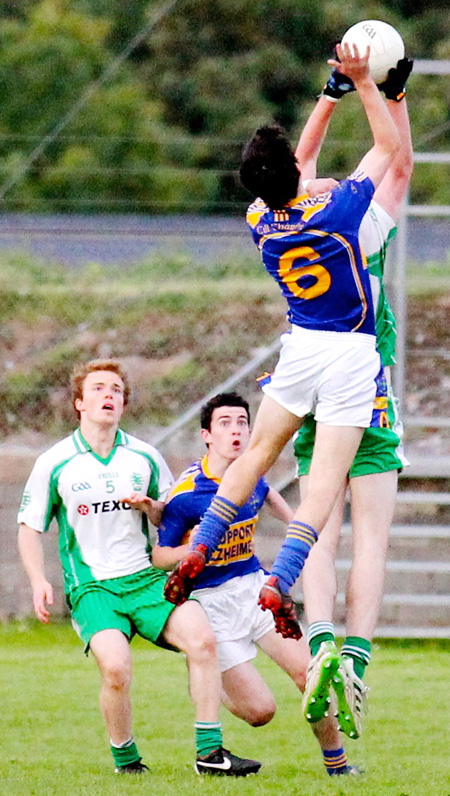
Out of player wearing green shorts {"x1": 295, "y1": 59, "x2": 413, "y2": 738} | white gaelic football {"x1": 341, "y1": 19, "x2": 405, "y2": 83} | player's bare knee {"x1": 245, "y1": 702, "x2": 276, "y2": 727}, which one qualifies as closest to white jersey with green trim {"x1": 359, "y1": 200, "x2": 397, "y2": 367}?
player wearing green shorts {"x1": 295, "y1": 59, "x2": 413, "y2": 738}

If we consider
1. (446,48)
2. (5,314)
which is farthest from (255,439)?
(446,48)

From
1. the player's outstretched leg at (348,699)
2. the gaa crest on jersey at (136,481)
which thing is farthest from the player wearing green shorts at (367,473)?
the gaa crest on jersey at (136,481)

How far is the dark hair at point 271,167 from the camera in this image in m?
5.80

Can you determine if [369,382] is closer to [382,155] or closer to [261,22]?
[382,155]

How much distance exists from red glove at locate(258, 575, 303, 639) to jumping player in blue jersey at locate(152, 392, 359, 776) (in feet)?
3.37

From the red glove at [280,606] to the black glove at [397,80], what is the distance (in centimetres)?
201

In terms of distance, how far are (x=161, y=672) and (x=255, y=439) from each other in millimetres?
4152

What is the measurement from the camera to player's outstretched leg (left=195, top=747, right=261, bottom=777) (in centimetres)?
646

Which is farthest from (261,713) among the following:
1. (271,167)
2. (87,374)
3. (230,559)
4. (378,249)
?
(271,167)

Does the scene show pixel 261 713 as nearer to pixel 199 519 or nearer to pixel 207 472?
pixel 199 519

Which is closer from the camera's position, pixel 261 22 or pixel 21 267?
pixel 21 267

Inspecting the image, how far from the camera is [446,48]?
26.3 meters

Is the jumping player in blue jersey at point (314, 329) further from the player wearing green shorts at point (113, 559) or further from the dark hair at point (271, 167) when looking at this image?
the player wearing green shorts at point (113, 559)

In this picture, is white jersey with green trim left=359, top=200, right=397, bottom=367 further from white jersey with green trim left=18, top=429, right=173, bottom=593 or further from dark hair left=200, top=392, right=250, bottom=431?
white jersey with green trim left=18, top=429, right=173, bottom=593
